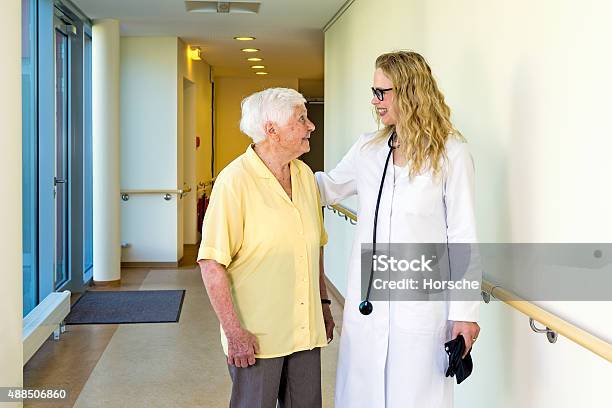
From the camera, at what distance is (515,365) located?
10.0ft

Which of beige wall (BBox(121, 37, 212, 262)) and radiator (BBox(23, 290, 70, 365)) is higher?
beige wall (BBox(121, 37, 212, 262))

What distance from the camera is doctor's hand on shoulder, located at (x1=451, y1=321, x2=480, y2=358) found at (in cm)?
264

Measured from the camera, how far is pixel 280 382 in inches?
114

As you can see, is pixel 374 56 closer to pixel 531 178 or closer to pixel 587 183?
pixel 531 178

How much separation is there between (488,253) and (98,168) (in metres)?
6.35

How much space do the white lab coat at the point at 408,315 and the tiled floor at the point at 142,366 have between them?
191cm

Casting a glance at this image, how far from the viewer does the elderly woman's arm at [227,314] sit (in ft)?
8.84

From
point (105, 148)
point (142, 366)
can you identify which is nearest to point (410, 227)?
point (142, 366)

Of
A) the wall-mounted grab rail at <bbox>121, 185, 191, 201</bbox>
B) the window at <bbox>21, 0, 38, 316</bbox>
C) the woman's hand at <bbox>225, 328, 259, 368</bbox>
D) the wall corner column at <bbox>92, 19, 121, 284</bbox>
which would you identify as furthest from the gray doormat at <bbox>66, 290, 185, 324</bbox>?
the woman's hand at <bbox>225, 328, 259, 368</bbox>

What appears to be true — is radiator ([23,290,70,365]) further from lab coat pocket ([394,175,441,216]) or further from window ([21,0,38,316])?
lab coat pocket ([394,175,441,216])

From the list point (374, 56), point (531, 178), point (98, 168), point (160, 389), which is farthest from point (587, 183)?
point (98, 168)

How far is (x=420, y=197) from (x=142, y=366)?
11.2 feet

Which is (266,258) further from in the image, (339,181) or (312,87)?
(312,87)

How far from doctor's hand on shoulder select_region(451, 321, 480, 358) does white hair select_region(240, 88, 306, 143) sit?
0.88 metres
